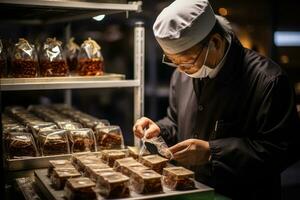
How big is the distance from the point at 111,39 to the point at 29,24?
212 inches

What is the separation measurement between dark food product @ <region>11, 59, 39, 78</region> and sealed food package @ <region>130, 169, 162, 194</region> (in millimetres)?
910

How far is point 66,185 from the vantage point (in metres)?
1.71

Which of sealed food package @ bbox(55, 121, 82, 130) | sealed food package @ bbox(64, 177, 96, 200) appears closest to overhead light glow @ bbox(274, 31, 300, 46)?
sealed food package @ bbox(55, 121, 82, 130)

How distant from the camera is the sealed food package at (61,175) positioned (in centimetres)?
178

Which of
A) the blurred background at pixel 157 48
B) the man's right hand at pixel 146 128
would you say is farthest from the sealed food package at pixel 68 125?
the blurred background at pixel 157 48

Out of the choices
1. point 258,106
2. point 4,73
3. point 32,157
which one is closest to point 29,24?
point 4,73

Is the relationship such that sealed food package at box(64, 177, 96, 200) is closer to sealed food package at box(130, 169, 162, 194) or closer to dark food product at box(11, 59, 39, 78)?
sealed food package at box(130, 169, 162, 194)

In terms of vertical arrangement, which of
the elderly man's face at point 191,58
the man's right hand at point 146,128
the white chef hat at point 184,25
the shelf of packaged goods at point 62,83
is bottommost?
the man's right hand at point 146,128

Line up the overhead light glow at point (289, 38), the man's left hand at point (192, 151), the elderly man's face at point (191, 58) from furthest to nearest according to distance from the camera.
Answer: the overhead light glow at point (289, 38) → the elderly man's face at point (191, 58) → the man's left hand at point (192, 151)

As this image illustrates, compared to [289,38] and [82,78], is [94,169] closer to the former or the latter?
[82,78]

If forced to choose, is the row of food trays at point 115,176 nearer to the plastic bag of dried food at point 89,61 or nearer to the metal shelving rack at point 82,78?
the metal shelving rack at point 82,78

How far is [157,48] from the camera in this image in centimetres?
784

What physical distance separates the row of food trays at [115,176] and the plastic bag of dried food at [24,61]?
570 mm

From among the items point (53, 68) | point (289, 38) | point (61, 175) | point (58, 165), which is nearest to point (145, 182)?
point (61, 175)
